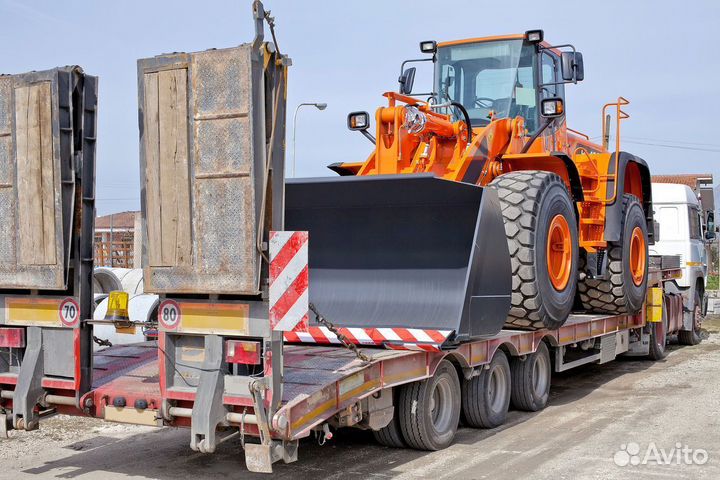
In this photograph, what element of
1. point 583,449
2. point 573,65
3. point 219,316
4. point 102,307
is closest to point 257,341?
point 219,316

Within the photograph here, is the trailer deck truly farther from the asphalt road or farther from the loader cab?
the loader cab

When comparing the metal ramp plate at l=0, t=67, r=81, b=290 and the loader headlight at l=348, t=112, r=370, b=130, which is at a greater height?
the loader headlight at l=348, t=112, r=370, b=130

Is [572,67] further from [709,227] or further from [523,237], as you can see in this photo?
[709,227]

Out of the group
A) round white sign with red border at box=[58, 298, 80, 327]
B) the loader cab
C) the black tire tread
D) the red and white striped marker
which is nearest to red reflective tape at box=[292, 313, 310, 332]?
the red and white striped marker

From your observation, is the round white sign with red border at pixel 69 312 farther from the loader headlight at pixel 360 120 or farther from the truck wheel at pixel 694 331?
the truck wheel at pixel 694 331

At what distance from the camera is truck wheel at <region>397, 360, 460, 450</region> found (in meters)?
6.66

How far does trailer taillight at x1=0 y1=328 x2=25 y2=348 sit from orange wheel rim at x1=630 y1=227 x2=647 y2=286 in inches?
285

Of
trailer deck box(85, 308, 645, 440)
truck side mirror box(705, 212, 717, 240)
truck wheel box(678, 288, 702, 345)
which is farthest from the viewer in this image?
truck side mirror box(705, 212, 717, 240)

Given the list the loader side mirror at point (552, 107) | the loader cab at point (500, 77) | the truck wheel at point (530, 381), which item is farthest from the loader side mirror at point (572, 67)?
the truck wheel at point (530, 381)

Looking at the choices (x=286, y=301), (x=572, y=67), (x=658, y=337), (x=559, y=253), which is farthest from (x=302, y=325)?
(x=658, y=337)

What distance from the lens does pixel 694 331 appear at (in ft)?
49.9

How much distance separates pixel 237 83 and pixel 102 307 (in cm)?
689

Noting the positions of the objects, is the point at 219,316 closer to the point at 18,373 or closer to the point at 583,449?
the point at 18,373

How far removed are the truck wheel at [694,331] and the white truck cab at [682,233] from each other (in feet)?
0.06
